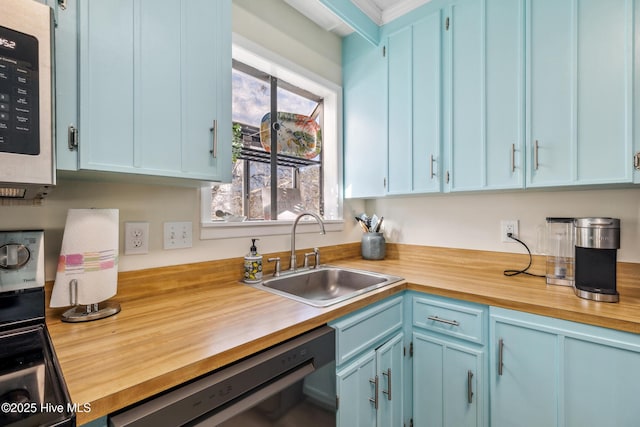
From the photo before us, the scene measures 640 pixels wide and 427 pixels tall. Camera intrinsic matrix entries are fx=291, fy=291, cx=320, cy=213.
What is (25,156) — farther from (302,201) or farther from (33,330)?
(302,201)

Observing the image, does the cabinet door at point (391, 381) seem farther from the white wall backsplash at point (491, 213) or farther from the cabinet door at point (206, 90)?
the cabinet door at point (206, 90)

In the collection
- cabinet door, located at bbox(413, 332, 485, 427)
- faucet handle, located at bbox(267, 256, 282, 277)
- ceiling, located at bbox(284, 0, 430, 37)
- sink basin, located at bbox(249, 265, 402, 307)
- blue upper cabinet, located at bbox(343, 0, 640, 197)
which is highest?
ceiling, located at bbox(284, 0, 430, 37)

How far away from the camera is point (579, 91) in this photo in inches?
50.9

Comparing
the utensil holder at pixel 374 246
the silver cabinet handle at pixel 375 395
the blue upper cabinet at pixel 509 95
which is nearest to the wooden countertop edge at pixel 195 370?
the silver cabinet handle at pixel 375 395

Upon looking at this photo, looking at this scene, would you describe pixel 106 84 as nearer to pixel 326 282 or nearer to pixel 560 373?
pixel 326 282

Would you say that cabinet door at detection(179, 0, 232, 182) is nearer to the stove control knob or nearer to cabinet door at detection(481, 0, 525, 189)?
the stove control knob

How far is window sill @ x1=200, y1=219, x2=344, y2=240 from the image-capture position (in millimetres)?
1433

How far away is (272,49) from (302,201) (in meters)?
0.98

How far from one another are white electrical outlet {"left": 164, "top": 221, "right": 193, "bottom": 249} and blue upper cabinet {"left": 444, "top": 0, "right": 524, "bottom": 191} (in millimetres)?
1421

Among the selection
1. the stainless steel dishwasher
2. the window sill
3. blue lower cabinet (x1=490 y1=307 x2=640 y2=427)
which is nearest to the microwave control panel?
the stainless steel dishwasher

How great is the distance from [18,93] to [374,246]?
1.88 m

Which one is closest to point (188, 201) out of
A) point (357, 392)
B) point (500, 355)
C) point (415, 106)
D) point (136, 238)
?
point (136, 238)

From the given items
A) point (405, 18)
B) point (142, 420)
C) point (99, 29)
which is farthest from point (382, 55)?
point (142, 420)

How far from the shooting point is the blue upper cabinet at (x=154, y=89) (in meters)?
0.86
